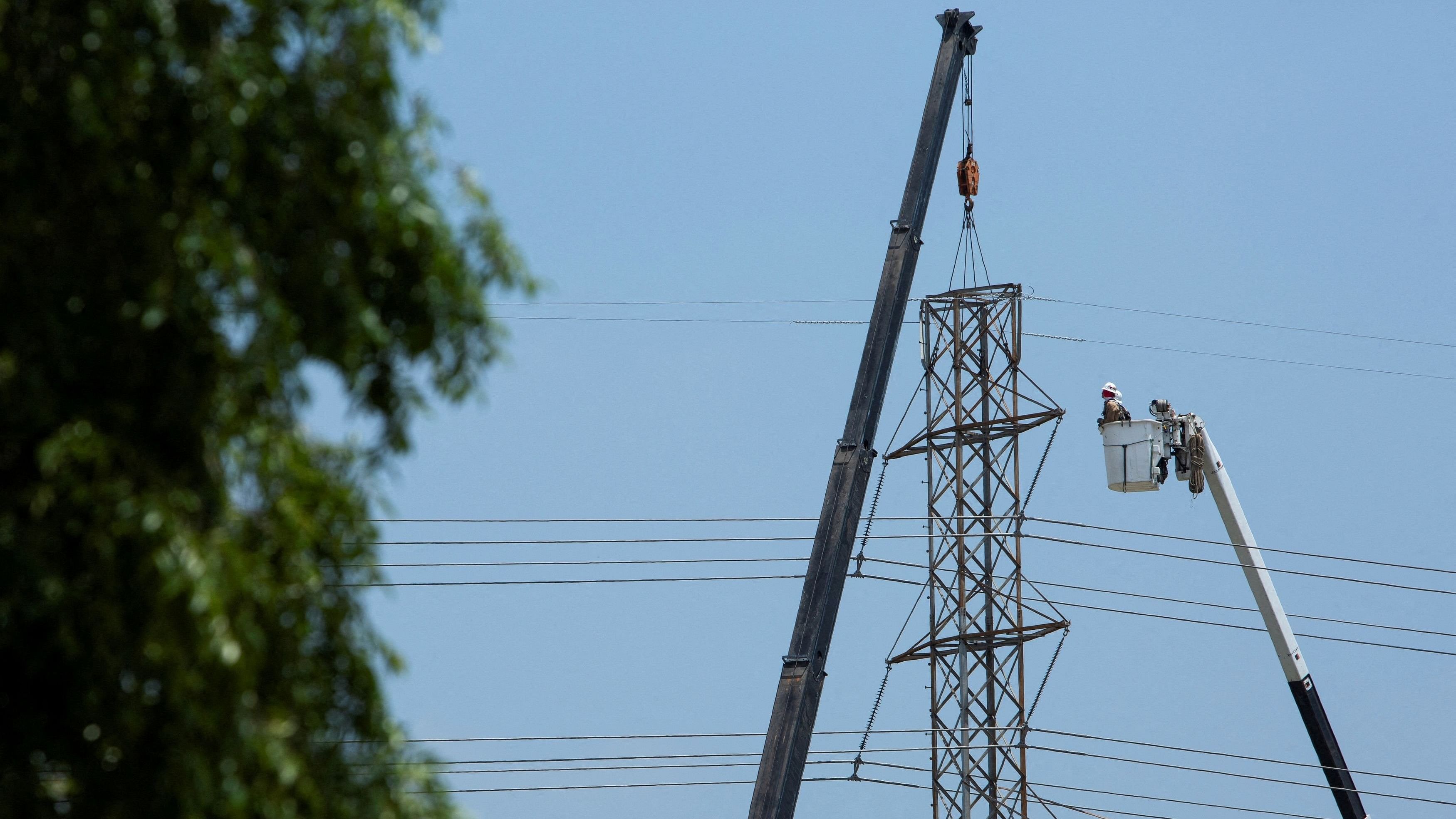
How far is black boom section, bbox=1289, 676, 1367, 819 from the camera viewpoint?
29.5 meters

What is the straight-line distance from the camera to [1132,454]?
26.1m

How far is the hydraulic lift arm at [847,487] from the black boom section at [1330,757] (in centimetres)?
1235

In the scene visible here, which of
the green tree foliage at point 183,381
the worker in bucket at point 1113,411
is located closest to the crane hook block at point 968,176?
the worker in bucket at point 1113,411

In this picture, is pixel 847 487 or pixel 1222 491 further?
pixel 1222 491

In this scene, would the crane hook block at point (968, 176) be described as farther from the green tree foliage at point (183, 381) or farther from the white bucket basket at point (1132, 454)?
the green tree foliage at point (183, 381)

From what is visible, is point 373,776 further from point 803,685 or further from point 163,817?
point 803,685

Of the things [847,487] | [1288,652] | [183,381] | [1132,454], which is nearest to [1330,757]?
[1288,652]

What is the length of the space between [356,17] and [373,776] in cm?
338

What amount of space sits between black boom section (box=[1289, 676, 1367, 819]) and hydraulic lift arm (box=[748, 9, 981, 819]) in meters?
12.4

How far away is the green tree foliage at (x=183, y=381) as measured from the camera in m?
6.74

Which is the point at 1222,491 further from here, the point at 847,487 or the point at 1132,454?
the point at 847,487

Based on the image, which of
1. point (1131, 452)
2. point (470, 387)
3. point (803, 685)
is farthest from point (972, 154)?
point (470, 387)

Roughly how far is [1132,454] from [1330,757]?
24.9 feet

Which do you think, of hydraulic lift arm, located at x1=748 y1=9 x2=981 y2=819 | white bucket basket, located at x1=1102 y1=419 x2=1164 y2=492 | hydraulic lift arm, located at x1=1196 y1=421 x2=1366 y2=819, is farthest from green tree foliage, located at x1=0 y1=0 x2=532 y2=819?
hydraulic lift arm, located at x1=1196 y1=421 x2=1366 y2=819
